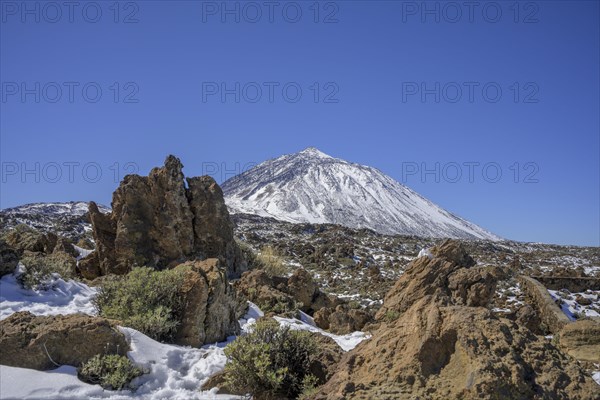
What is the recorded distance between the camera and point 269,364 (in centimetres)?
411

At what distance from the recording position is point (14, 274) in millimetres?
6531

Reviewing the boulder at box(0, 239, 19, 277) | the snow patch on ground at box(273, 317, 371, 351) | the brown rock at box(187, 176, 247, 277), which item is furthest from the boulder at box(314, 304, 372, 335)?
the boulder at box(0, 239, 19, 277)

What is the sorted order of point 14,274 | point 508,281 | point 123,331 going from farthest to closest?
point 508,281 → point 14,274 → point 123,331

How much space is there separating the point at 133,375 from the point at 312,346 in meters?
1.76

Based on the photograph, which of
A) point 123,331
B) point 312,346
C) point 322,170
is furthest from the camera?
point 322,170

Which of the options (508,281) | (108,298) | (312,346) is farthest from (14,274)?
(508,281)

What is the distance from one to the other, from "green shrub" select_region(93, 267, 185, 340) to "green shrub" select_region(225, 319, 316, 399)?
138 centimetres

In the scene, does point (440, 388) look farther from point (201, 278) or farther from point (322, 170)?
point (322, 170)

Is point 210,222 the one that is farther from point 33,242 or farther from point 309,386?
point 309,386

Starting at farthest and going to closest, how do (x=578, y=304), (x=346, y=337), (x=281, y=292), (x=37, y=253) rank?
(x=578, y=304) < (x=281, y=292) < (x=37, y=253) < (x=346, y=337)

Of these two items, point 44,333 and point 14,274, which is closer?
point 44,333

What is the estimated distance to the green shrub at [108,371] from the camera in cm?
407

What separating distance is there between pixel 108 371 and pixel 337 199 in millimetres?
79596

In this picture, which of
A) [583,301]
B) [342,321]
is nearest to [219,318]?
[342,321]
